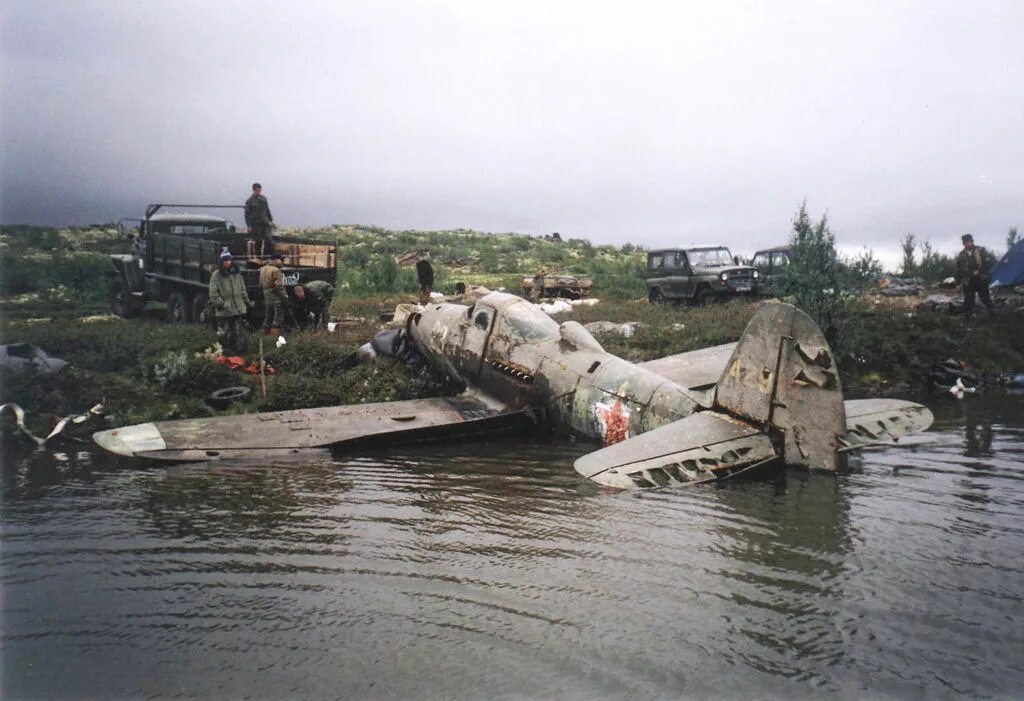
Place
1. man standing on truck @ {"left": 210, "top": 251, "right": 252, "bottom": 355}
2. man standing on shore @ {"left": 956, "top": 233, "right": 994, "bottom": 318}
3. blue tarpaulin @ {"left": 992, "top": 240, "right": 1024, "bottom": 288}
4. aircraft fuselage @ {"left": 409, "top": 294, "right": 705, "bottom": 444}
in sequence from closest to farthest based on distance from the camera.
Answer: aircraft fuselage @ {"left": 409, "top": 294, "right": 705, "bottom": 444}, man standing on truck @ {"left": 210, "top": 251, "right": 252, "bottom": 355}, man standing on shore @ {"left": 956, "top": 233, "right": 994, "bottom": 318}, blue tarpaulin @ {"left": 992, "top": 240, "right": 1024, "bottom": 288}

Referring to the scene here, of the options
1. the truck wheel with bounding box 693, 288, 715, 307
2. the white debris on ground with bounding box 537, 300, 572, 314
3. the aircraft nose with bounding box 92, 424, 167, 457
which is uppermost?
the truck wheel with bounding box 693, 288, 715, 307

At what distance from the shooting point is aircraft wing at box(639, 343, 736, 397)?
10.7 metres

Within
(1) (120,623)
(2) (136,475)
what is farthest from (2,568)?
(2) (136,475)

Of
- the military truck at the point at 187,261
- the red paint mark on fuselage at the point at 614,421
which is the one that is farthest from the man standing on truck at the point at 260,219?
the red paint mark on fuselage at the point at 614,421

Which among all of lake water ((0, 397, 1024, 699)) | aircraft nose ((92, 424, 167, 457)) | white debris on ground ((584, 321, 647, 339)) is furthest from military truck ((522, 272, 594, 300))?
lake water ((0, 397, 1024, 699))

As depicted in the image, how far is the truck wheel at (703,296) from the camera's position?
2428 centimetres

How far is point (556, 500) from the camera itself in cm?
702

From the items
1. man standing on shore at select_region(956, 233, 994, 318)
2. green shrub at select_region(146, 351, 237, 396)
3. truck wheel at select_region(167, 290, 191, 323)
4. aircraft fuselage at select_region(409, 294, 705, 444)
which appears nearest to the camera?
aircraft fuselage at select_region(409, 294, 705, 444)

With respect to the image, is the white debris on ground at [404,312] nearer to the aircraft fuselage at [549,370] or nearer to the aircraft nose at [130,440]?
the aircraft fuselage at [549,370]

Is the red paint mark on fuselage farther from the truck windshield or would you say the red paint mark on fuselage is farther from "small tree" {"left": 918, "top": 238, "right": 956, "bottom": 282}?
"small tree" {"left": 918, "top": 238, "right": 956, "bottom": 282}

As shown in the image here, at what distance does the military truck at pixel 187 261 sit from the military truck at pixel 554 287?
11.2 meters

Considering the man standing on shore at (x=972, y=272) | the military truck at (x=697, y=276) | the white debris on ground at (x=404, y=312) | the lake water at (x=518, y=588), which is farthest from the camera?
the military truck at (x=697, y=276)

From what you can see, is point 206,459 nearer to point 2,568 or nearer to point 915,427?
point 2,568

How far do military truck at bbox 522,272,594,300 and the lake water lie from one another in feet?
65.3
